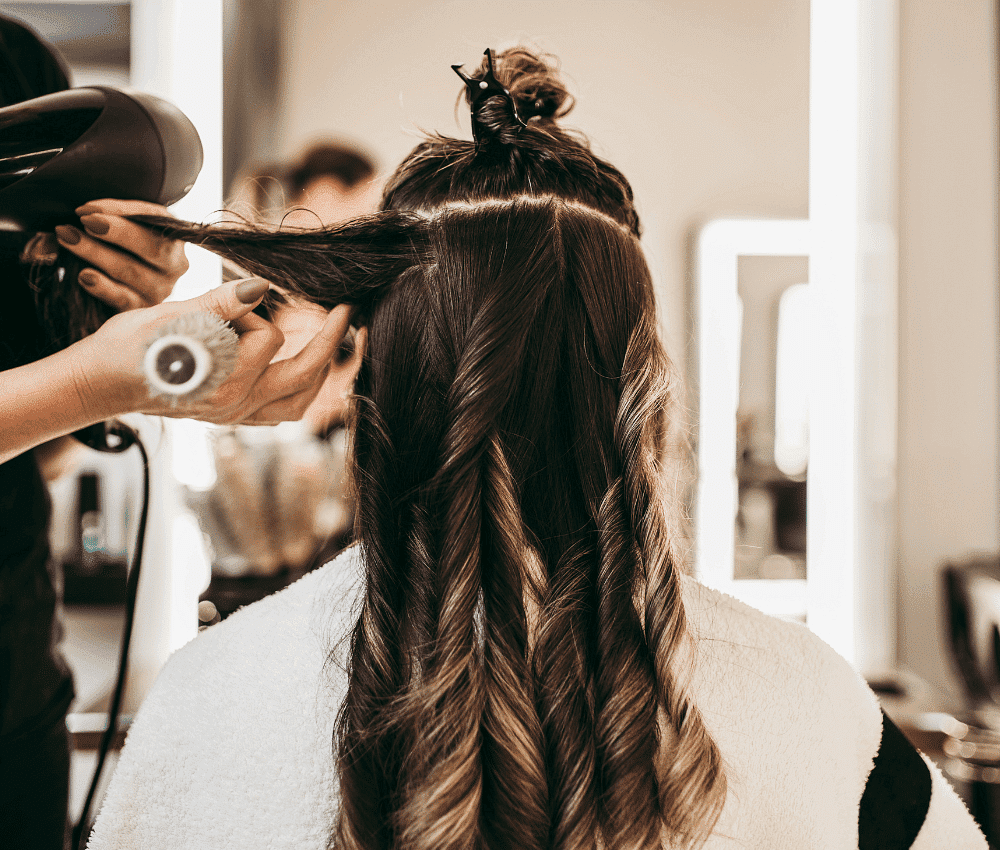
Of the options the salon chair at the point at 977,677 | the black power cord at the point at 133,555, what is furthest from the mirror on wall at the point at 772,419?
the black power cord at the point at 133,555

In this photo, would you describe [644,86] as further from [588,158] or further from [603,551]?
[603,551]

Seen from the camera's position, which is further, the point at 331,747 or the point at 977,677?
the point at 977,677

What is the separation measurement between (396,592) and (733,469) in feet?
3.56

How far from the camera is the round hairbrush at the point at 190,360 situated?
0.36 meters

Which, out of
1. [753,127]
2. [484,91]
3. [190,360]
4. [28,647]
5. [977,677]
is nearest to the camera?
[190,360]

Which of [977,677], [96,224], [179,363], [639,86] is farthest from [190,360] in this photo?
[977,677]

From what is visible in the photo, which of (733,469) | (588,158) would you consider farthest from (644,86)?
(588,158)

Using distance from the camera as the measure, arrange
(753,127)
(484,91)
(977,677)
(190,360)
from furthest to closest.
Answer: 1. (753,127)
2. (977,677)
3. (484,91)
4. (190,360)

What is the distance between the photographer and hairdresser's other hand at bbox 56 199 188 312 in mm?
436

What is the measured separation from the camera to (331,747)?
0.42 m

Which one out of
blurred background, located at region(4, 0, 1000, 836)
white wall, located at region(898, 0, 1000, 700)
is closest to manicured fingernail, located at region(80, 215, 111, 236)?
blurred background, located at region(4, 0, 1000, 836)

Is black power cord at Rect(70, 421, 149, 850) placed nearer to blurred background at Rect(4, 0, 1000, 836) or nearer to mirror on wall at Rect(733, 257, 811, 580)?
blurred background at Rect(4, 0, 1000, 836)

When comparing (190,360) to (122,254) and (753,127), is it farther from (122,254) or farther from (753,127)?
(753,127)

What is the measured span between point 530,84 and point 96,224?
0.36 m
